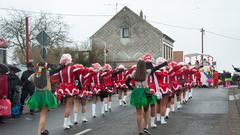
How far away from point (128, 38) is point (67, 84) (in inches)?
1674

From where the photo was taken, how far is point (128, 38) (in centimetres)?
5388

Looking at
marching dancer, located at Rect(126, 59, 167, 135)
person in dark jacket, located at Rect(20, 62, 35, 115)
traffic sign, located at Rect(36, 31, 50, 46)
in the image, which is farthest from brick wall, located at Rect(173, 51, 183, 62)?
marching dancer, located at Rect(126, 59, 167, 135)

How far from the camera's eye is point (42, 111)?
393 inches

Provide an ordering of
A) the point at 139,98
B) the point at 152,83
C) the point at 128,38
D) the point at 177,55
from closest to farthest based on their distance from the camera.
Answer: the point at 139,98, the point at 152,83, the point at 128,38, the point at 177,55

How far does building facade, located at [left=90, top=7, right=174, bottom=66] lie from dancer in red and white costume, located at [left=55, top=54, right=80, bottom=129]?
41.0 metres

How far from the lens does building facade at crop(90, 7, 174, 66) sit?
53031 mm

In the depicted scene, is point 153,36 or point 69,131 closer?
point 69,131

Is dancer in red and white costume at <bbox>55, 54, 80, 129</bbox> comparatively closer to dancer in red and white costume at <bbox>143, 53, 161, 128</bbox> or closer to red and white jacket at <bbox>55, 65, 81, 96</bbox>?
red and white jacket at <bbox>55, 65, 81, 96</bbox>

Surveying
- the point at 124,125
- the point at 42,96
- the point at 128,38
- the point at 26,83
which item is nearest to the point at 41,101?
the point at 42,96

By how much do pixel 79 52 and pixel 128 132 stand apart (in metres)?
26.6

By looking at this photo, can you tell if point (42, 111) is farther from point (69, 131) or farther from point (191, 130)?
point (191, 130)

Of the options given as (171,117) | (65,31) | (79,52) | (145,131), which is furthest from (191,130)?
(65,31)

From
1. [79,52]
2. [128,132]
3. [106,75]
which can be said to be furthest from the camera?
[79,52]

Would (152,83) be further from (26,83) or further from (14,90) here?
(26,83)
